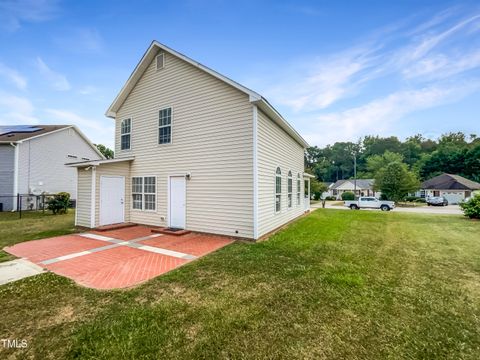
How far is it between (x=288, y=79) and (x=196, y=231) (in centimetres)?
1097

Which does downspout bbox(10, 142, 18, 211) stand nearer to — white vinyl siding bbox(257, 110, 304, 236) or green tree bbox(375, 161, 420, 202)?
white vinyl siding bbox(257, 110, 304, 236)

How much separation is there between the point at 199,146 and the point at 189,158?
2.17 feet

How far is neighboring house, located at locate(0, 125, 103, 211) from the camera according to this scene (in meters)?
15.3

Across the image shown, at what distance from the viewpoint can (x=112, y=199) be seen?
32.2 feet

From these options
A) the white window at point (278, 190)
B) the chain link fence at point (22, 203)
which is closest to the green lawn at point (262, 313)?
the white window at point (278, 190)

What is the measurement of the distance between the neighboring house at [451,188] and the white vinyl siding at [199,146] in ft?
147

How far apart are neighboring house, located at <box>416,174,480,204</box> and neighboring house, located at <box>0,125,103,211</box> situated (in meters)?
52.9

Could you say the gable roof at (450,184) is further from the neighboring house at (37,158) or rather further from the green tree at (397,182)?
the neighboring house at (37,158)

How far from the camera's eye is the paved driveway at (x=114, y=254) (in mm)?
4531

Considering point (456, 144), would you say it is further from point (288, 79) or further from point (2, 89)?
point (2, 89)

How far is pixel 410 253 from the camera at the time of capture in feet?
21.0

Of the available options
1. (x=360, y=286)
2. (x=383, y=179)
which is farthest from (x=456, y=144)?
(x=360, y=286)

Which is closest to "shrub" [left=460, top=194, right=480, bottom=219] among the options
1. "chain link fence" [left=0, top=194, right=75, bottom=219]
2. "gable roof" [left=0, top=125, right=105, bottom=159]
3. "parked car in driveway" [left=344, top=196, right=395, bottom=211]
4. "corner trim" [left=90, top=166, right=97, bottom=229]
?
"parked car in driveway" [left=344, top=196, right=395, bottom=211]

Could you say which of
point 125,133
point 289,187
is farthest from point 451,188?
point 125,133
